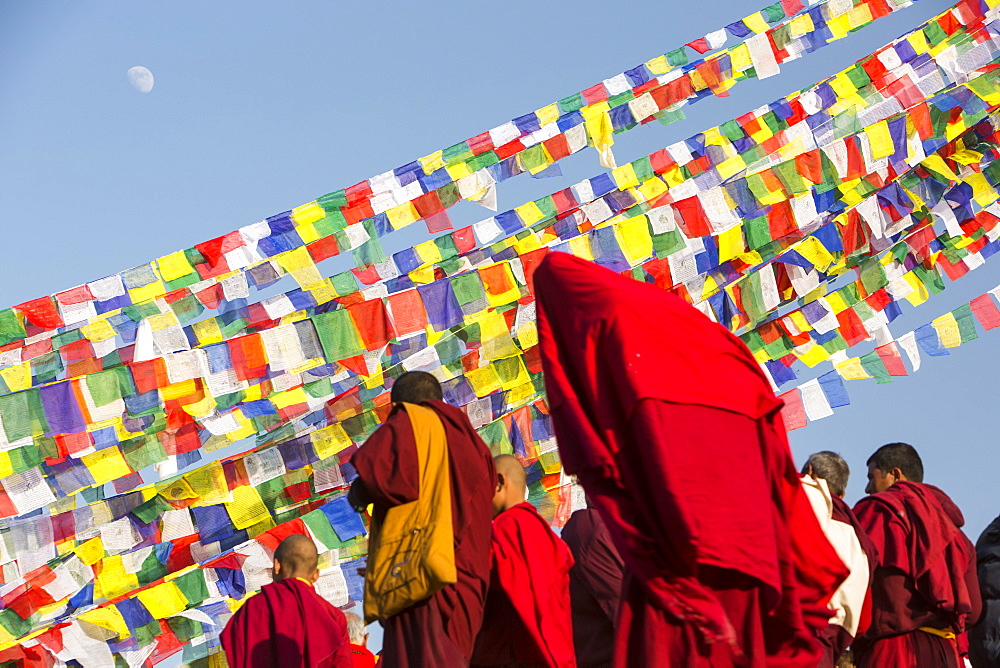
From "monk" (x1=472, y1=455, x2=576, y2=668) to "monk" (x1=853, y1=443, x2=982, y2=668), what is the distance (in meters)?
1.53

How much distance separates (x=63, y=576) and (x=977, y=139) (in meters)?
6.31

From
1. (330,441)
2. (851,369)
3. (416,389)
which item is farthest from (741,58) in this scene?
(416,389)

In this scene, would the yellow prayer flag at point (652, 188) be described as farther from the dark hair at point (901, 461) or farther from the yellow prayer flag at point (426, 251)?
the dark hair at point (901, 461)

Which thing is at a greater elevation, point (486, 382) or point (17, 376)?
point (17, 376)

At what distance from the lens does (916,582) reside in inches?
203

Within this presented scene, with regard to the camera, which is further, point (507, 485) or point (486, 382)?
point (486, 382)

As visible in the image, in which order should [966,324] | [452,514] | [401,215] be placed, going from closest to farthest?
[452,514] → [401,215] → [966,324]

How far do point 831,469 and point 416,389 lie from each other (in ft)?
6.60

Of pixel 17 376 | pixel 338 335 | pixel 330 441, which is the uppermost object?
pixel 17 376

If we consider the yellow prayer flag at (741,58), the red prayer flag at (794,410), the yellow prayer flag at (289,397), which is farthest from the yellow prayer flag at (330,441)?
the yellow prayer flag at (741,58)

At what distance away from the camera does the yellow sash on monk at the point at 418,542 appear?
3811 mm

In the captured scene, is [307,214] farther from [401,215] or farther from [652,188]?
[652,188]

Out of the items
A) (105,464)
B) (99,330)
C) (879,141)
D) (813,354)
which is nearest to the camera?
(105,464)

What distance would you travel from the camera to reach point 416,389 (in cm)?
436
